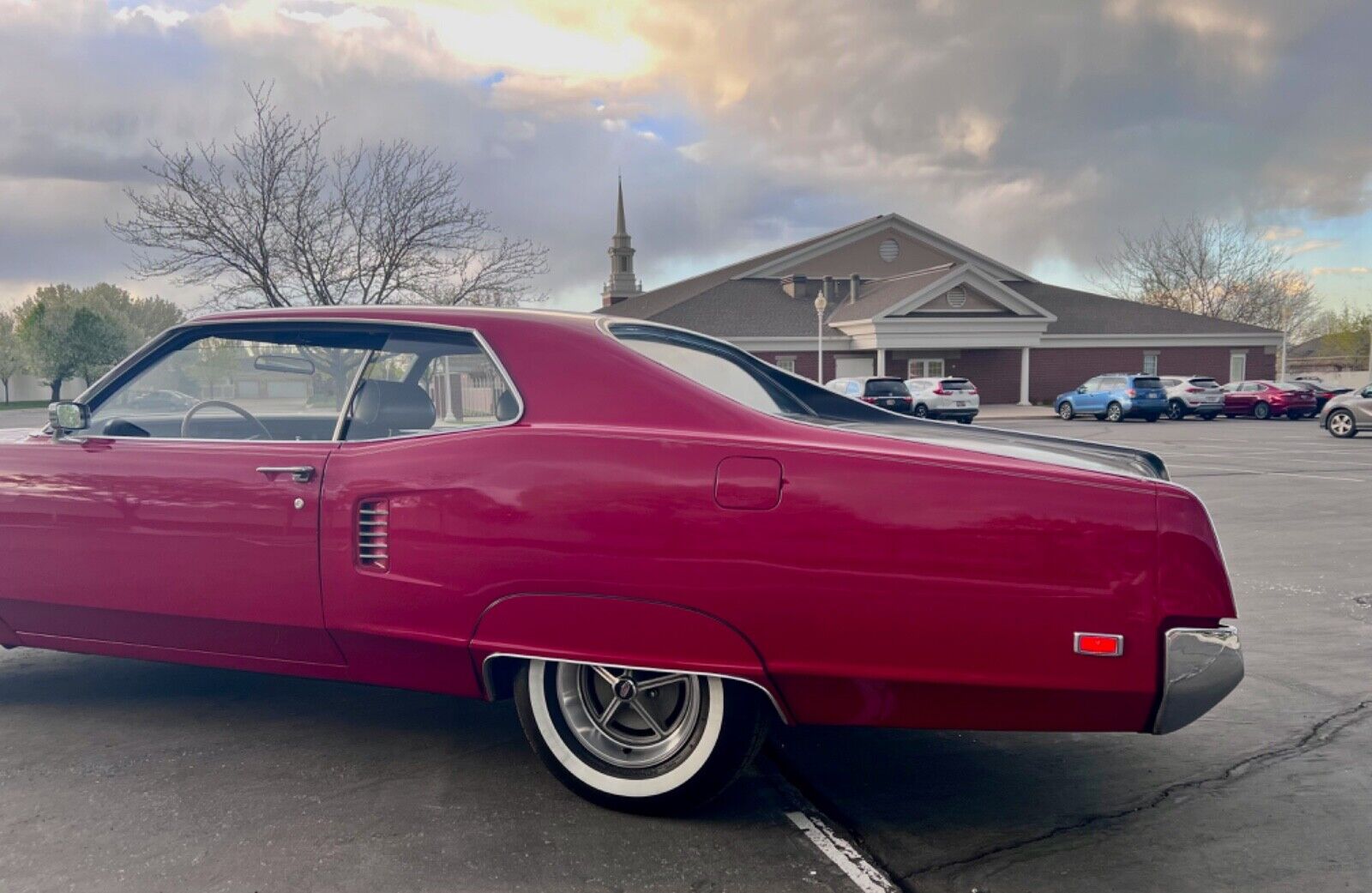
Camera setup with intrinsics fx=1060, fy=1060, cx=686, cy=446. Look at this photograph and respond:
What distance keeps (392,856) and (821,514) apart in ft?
5.01

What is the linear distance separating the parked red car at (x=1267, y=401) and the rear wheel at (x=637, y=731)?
36.2m

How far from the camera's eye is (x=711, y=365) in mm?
3680

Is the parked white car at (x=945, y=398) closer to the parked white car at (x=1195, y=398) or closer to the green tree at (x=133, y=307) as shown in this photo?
the parked white car at (x=1195, y=398)

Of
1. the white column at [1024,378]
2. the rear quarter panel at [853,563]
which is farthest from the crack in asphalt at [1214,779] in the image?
the white column at [1024,378]

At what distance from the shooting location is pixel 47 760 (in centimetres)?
373

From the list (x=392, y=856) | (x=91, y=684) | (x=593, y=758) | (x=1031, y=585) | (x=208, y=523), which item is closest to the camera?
(x=1031, y=585)

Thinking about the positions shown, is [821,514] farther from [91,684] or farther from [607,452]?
[91,684]

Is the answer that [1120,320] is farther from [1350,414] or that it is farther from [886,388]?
[1350,414]

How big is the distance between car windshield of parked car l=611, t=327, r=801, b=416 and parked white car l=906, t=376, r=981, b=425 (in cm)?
2911

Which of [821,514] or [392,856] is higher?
[821,514]

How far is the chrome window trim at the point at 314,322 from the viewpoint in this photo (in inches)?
131

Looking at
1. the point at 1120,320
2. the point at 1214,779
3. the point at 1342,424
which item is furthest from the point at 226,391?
the point at 1120,320

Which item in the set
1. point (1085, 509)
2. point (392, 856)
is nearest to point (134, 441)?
point (392, 856)

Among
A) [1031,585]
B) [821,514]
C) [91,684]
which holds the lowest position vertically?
[91,684]
